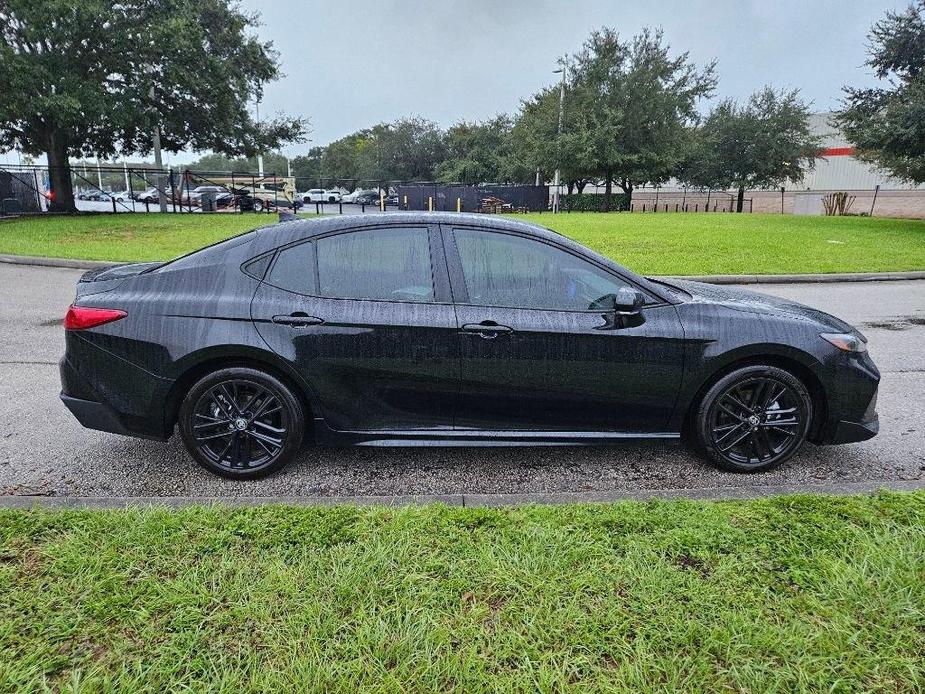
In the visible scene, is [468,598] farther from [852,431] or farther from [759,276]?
[759,276]

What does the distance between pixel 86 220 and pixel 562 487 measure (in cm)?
2353

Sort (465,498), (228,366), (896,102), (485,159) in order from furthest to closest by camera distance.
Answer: (485,159) < (896,102) < (228,366) < (465,498)

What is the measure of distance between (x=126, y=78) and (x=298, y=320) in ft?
84.6

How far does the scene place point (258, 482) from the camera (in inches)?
139

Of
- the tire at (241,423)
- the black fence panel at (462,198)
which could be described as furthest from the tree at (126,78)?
the tire at (241,423)

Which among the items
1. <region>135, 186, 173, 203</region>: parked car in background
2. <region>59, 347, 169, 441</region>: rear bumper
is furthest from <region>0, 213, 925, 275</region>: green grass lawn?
<region>59, 347, 169, 441</region>: rear bumper

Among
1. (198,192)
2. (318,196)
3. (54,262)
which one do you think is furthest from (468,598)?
(318,196)

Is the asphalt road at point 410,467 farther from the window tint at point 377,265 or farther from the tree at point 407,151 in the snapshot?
the tree at point 407,151

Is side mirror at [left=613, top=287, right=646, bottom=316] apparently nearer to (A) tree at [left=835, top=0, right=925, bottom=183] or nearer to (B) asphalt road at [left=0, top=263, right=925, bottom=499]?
(B) asphalt road at [left=0, top=263, right=925, bottom=499]

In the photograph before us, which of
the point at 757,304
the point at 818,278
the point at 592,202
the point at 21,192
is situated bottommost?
the point at 818,278

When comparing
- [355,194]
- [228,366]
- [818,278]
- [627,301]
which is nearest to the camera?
[627,301]

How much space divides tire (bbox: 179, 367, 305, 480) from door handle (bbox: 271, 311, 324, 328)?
1.05 feet

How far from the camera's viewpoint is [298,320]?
3365 millimetres

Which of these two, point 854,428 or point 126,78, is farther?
point 126,78
